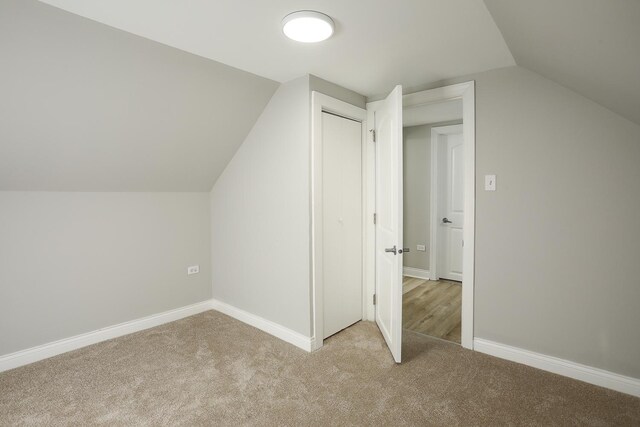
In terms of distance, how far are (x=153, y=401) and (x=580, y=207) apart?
3.02 metres

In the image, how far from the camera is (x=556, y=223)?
2.22 meters

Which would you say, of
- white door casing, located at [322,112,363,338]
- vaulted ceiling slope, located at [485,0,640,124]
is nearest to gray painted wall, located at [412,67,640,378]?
vaulted ceiling slope, located at [485,0,640,124]

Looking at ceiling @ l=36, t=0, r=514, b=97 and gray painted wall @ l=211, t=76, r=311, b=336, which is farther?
gray painted wall @ l=211, t=76, r=311, b=336

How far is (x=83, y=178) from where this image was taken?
2.61 meters

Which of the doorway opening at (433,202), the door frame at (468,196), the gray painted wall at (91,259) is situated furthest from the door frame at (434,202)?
the gray painted wall at (91,259)

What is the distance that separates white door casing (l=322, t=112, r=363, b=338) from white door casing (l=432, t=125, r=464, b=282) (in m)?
2.11

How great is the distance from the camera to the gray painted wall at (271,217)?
2.64m

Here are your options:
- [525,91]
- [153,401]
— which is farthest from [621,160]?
[153,401]

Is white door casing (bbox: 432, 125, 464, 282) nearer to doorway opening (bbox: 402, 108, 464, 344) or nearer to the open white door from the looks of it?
doorway opening (bbox: 402, 108, 464, 344)

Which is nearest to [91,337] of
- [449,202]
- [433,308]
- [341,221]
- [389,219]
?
[341,221]

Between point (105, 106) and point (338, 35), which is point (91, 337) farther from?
point (338, 35)

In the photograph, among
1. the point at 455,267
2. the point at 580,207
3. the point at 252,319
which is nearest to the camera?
the point at 580,207

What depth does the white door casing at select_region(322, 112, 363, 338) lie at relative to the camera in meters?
2.77

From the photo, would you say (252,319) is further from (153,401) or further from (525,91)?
(525,91)
